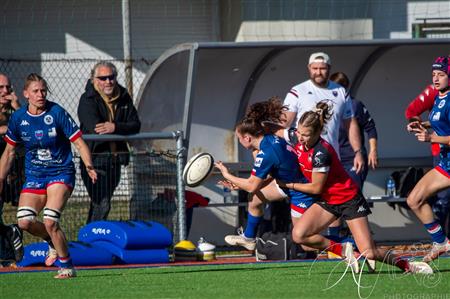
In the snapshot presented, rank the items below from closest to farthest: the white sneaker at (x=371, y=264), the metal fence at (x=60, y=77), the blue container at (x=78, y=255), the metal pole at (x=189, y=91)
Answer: the white sneaker at (x=371, y=264)
the blue container at (x=78, y=255)
the metal pole at (x=189, y=91)
the metal fence at (x=60, y=77)

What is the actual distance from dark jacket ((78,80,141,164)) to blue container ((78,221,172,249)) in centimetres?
111

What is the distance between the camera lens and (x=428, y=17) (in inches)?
856

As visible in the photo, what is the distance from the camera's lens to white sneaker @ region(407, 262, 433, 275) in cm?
1014

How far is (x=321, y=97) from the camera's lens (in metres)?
13.0

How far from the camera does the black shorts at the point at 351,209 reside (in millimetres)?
10172

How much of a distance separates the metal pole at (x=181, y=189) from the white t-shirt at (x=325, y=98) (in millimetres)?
1357

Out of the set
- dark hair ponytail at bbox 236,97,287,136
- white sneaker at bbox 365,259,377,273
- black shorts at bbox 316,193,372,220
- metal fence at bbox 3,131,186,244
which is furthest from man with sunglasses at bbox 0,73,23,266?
white sneaker at bbox 365,259,377,273

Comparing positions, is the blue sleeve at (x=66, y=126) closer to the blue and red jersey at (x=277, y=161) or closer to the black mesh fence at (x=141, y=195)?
the blue and red jersey at (x=277, y=161)

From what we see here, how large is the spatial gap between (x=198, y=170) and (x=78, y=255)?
176 centimetres

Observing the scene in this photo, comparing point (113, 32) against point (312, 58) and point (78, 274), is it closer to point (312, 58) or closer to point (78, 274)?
point (312, 58)

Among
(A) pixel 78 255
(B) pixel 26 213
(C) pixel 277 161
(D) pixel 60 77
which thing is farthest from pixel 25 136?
(D) pixel 60 77

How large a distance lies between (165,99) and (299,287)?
5330 mm

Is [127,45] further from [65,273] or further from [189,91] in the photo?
[65,273]

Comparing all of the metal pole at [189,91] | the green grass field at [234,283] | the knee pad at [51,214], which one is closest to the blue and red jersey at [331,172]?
the green grass field at [234,283]
